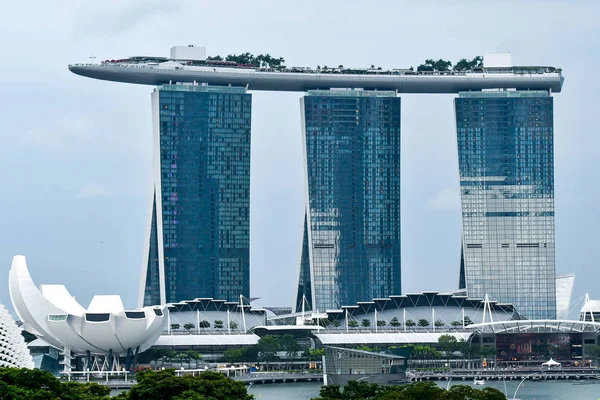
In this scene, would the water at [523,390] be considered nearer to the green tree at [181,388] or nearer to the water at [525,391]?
the water at [525,391]

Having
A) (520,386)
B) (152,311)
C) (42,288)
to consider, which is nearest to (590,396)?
(520,386)

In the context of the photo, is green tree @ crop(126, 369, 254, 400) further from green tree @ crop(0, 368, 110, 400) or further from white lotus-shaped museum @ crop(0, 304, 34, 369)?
white lotus-shaped museum @ crop(0, 304, 34, 369)

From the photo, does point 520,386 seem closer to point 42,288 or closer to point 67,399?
point 42,288

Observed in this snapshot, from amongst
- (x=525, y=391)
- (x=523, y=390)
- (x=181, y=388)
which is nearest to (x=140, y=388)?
(x=181, y=388)

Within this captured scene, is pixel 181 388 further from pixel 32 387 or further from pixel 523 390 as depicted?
pixel 523 390

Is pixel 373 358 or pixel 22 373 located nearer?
pixel 22 373

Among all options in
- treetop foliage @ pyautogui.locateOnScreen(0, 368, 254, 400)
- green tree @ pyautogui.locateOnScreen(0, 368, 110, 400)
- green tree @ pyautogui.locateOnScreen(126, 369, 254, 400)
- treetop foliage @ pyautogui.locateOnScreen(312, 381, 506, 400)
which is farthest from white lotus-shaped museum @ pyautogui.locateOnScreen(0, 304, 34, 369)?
treetop foliage @ pyautogui.locateOnScreen(312, 381, 506, 400)
